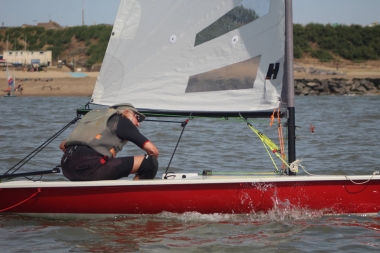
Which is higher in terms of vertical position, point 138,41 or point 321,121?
point 138,41

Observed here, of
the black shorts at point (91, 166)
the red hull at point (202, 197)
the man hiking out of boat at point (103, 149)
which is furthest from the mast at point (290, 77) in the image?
the black shorts at point (91, 166)

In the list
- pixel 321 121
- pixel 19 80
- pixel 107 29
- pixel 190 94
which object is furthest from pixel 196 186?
pixel 107 29

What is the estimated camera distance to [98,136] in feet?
14.8

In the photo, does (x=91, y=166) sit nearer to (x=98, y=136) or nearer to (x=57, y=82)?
(x=98, y=136)

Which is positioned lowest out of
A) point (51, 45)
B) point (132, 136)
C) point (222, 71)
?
point (132, 136)

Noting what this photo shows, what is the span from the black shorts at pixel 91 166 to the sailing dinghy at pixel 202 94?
69 millimetres

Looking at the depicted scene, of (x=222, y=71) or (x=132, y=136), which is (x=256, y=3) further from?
(x=132, y=136)

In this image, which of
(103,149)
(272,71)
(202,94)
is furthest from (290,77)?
(103,149)

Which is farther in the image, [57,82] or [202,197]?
[57,82]

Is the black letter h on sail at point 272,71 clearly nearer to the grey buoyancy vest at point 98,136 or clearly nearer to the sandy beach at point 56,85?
the grey buoyancy vest at point 98,136

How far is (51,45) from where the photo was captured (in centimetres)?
4616

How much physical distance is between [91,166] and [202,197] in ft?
2.70

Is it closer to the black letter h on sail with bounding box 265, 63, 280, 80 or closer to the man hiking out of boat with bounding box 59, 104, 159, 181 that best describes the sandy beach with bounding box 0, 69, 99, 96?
the black letter h on sail with bounding box 265, 63, 280, 80

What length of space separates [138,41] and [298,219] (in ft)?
6.31
